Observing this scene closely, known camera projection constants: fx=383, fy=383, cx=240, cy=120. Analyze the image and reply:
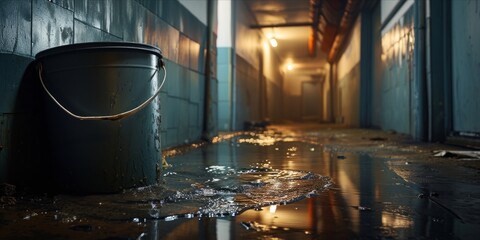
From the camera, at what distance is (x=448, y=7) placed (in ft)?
17.4

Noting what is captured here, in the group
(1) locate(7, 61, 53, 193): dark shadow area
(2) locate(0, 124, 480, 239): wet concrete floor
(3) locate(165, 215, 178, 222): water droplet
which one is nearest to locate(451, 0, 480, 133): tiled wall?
(2) locate(0, 124, 480, 239): wet concrete floor

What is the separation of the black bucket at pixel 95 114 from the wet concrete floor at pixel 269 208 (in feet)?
0.39

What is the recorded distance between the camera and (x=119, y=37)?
351 centimetres

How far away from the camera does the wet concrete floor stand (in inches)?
55.8

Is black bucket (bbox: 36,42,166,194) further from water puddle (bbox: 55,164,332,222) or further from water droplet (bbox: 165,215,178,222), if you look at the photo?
water droplet (bbox: 165,215,178,222)

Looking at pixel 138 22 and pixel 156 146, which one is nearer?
pixel 156 146

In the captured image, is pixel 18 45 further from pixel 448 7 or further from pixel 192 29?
pixel 448 7

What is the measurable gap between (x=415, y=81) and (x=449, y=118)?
0.83 meters

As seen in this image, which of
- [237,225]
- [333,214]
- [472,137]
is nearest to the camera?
[237,225]

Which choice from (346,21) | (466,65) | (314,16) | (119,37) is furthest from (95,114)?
(346,21)

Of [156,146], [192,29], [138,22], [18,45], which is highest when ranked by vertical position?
[192,29]

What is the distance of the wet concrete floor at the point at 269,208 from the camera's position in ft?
4.65

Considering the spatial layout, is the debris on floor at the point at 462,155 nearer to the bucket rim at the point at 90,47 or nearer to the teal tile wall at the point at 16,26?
the bucket rim at the point at 90,47

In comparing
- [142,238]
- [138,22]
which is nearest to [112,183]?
[142,238]
